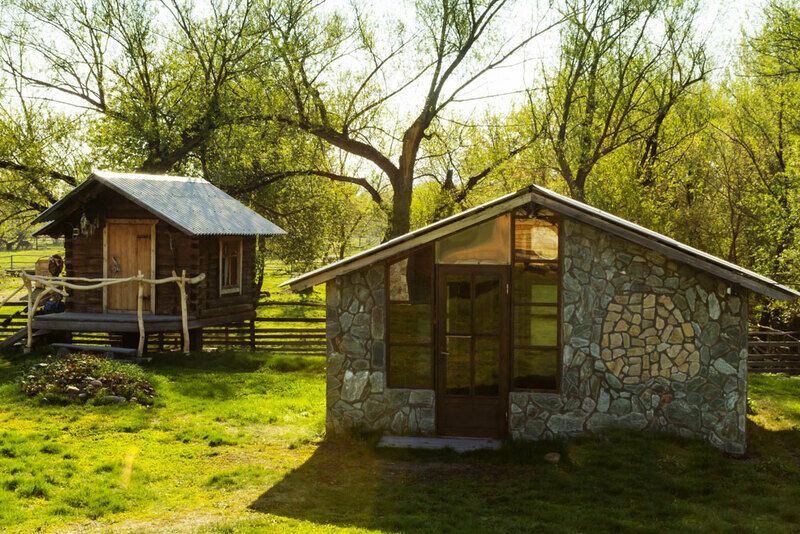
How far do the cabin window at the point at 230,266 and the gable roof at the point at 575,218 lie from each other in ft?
29.4

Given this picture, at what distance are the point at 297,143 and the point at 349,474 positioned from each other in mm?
19035

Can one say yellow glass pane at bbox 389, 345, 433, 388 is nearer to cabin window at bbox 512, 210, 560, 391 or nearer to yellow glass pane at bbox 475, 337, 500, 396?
yellow glass pane at bbox 475, 337, 500, 396

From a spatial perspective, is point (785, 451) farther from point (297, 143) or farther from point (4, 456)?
point (297, 143)

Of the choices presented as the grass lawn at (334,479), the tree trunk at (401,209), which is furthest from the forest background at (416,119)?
the grass lawn at (334,479)

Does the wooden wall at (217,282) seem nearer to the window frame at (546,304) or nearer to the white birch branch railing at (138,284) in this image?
the white birch branch railing at (138,284)

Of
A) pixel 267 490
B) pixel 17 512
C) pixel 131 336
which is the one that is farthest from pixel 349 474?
pixel 131 336

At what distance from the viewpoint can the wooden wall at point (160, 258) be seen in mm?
18531

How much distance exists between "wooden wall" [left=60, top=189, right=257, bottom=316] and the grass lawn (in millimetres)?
5634

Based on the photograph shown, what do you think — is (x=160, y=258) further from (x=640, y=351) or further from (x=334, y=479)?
(x=640, y=351)

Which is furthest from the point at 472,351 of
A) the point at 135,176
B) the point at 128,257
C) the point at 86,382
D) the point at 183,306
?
the point at 135,176

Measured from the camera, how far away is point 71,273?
1930 cm

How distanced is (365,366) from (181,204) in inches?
371

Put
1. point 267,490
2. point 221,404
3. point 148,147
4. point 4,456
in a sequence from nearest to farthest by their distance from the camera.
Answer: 1. point 267,490
2. point 4,456
3. point 221,404
4. point 148,147

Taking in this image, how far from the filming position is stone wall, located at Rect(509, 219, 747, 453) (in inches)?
427
